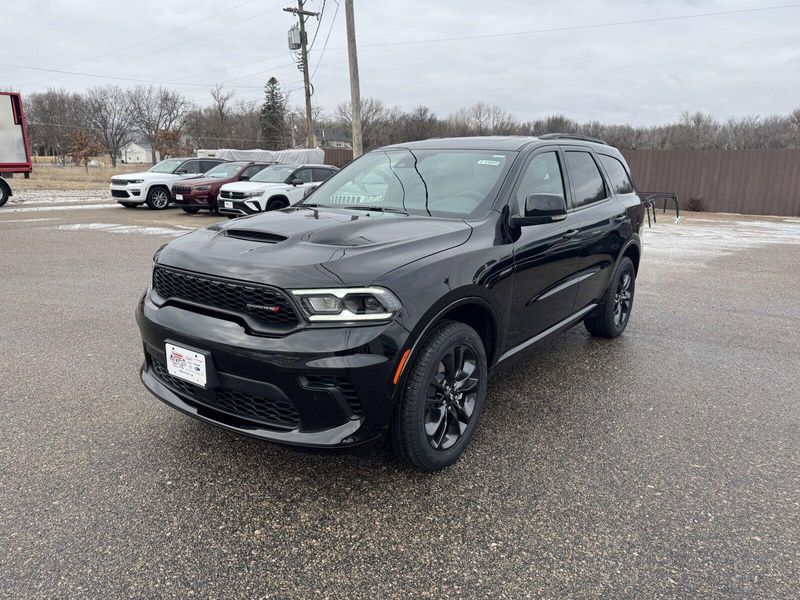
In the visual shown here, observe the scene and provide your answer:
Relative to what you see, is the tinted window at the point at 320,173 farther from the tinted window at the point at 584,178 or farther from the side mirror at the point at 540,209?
the side mirror at the point at 540,209

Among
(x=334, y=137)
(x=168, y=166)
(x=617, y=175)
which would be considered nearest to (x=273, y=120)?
(x=334, y=137)

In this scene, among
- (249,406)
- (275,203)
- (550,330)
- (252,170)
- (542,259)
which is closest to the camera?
(249,406)

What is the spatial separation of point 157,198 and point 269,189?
19.0 ft

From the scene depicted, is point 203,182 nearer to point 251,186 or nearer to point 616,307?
point 251,186

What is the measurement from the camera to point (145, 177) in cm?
1722

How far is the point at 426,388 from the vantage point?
2.71m

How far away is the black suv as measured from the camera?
2.47 meters

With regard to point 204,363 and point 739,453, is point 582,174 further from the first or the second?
point 204,363

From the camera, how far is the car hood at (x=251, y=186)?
1365cm

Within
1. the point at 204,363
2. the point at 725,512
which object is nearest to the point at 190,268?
the point at 204,363

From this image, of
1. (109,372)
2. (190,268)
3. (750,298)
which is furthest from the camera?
(750,298)

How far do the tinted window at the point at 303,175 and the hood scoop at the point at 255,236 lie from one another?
1172cm

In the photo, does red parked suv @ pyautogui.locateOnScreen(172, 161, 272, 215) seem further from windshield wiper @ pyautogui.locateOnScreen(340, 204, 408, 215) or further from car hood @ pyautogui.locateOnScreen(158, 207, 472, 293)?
car hood @ pyautogui.locateOnScreen(158, 207, 472, 293)

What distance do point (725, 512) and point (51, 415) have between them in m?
3.77
